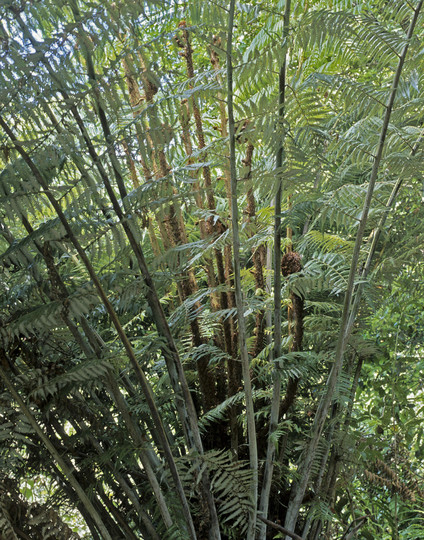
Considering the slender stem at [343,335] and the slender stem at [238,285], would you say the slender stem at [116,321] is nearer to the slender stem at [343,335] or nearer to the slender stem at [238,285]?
the slender stem at [238,285]

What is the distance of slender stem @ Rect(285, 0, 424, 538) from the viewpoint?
3.11ft

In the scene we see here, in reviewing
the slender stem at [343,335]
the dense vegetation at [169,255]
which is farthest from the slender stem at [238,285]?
→ the slender stem at [343,335]

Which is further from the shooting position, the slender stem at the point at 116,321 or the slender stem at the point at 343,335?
the slender stem at the point at 343,335

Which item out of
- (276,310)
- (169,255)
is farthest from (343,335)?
(169,255)

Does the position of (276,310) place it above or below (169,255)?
below

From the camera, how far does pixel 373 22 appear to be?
3.21ft

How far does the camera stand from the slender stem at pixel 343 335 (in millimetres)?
948

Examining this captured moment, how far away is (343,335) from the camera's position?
1003 mm

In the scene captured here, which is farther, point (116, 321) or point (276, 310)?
point (276, 310)

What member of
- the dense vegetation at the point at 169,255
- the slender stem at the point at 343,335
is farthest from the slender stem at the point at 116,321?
the slender stem at the point at 343,335

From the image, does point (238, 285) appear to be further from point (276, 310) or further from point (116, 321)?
point (116, 321)

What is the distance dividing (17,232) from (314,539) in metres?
1.03

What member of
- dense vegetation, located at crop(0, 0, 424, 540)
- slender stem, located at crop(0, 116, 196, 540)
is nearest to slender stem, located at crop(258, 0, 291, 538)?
dense vegetation, located at crop(0, 0, 424, 540)

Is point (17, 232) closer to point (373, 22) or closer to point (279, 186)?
point (279, 186)
